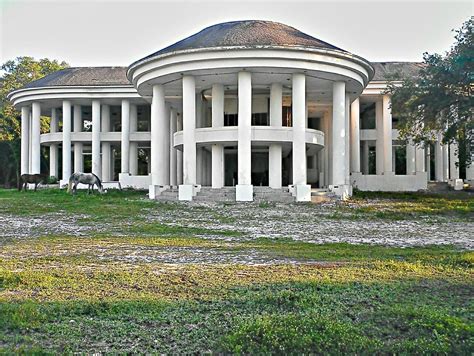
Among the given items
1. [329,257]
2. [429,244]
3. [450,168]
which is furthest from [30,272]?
[450,168]

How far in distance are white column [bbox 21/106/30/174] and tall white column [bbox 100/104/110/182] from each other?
7.11m

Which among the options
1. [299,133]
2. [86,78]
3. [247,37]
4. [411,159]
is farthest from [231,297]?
[86,78]

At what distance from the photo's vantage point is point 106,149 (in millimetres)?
43000

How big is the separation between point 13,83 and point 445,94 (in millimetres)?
43237

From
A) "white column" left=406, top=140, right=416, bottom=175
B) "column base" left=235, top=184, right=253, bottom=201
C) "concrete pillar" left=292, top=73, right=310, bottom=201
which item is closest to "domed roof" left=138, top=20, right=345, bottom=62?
"concrete pillar" left=292, top=73, right=310, bottom=201

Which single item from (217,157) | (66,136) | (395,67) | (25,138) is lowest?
(217,157)

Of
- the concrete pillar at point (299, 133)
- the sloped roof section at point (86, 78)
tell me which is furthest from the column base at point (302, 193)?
the sloped roof section at point (86, 78)

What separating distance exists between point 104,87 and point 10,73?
723 inches

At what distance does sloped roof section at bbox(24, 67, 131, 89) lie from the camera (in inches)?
1553

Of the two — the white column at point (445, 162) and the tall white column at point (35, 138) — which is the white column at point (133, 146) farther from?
the white column at point (445, 162)

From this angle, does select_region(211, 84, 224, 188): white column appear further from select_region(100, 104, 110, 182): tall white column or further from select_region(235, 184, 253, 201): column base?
select_region(100, 104, 110, 182): tall white column

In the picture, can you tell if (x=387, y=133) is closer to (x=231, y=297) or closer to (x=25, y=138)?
(x=25, y=138)

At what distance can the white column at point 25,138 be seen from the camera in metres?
43.5

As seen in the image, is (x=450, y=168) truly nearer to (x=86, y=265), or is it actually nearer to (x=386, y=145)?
(x=386, y=145)
